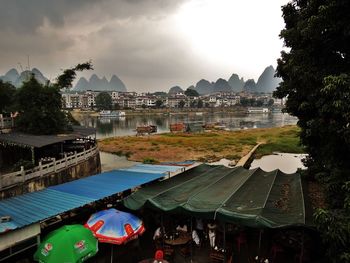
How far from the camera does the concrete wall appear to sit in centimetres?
1511

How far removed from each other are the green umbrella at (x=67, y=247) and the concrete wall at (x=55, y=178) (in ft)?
24.9

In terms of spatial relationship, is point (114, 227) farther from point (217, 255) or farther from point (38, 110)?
point (38, 110)

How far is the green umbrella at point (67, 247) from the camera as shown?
26.6ft

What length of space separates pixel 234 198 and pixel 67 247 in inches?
232

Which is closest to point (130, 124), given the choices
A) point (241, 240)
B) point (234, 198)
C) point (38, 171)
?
point (38, 171)

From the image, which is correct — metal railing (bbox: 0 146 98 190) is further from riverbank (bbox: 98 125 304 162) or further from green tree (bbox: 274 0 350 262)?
riverbank (bbox: 98 125 304 162)

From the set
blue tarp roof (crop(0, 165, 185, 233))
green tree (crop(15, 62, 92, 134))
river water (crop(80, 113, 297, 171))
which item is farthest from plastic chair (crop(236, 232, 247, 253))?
river water (crop(80, 113, 297, 171))

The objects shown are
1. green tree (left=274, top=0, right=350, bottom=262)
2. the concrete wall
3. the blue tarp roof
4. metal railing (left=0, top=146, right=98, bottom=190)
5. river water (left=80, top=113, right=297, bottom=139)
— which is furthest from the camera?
river water (left=80, top=113, right=297, bottom=139)

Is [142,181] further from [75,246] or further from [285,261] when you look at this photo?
[285,261]

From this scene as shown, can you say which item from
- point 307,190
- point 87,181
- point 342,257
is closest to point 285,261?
point 307,190

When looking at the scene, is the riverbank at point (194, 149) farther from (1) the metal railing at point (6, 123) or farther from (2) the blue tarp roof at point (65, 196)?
(2) the blue tarp roof at point (65, 196)

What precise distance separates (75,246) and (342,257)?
22.3 feet

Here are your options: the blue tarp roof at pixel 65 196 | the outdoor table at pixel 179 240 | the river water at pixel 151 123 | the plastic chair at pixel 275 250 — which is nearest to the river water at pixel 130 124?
the river water at pixel 151 123

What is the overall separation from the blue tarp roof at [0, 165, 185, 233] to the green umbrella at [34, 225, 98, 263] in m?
1.08
